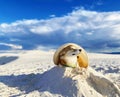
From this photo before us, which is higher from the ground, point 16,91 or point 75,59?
point 75,59

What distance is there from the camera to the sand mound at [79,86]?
740 centimetres

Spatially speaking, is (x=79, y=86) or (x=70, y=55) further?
(x=70, y=55)

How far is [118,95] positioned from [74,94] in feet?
4.06

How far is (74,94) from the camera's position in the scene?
23.9ft

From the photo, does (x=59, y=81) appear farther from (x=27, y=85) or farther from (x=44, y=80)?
(x=27, y=85)

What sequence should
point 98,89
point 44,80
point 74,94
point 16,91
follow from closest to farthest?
point 74,94 → point 98,89 → point 16,91 → point 44,80

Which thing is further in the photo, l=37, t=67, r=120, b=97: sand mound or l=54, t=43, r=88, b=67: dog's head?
l=54, t=43, r=88, b=67: dog's head

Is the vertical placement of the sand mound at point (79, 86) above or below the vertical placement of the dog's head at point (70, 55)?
below

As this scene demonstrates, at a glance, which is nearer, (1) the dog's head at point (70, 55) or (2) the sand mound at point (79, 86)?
(2) the sand mound at point (79, 86)

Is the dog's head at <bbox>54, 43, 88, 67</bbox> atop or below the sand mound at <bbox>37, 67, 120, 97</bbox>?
atop

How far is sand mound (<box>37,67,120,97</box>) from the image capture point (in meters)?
7.40

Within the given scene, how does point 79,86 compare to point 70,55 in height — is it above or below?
below

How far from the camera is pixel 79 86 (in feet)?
24.6

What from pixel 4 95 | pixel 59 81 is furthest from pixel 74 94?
pixel 4 95
